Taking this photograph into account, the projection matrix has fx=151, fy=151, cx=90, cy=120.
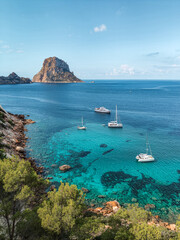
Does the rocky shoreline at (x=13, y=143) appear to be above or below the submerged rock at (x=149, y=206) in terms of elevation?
above

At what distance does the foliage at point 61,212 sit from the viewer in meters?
15.8

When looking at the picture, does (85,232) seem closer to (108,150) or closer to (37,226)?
(37,226)

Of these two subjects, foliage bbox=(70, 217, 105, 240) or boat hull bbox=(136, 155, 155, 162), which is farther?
boat hull bbox=(136, 155, 155, 162)

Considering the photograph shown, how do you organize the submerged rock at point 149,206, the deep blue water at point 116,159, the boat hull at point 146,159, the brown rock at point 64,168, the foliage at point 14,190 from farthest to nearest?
1. the boat hull at point 146,159
2. the brown rock at point 64,168
3. the deep blue water at point 116,159
4. the submerged rock at point 149,206
5. the foliage at point 14,190

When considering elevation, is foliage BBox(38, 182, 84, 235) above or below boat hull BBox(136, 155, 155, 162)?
above

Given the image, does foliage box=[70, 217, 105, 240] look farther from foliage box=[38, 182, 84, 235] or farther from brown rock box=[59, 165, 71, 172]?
brown rock box=[59, 165, 71, 172]

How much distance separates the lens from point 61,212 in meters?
16.5

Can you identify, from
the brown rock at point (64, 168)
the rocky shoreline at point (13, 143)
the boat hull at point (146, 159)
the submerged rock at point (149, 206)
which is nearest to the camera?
the submerged rock at point (149, 206)

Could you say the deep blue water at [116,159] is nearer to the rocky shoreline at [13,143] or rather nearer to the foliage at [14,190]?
the rocky shoreline at [13,143]

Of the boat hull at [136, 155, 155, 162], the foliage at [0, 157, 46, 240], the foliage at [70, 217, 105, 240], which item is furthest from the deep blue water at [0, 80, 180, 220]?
the foliage at [0, 157, 46, 240]

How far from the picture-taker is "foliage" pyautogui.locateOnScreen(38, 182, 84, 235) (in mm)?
15805

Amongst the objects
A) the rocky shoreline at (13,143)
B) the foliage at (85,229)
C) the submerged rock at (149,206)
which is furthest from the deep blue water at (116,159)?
the foliage at (85,229)

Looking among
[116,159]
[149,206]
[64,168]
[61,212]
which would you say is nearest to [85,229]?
[61,212]

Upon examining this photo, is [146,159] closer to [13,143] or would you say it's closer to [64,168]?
[64,168]
